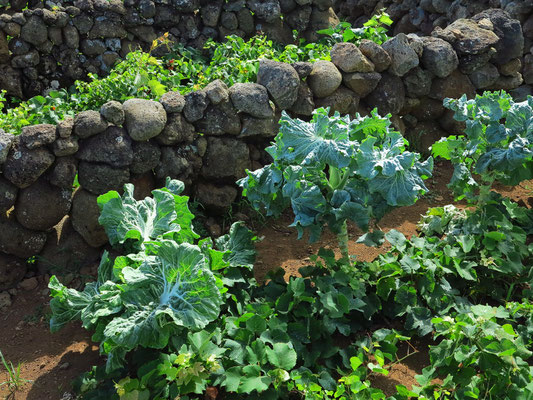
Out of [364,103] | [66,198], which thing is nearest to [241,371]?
[66,198]

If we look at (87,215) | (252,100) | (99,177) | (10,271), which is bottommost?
(10,271)

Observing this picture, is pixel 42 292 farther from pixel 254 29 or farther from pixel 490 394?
pixel 254 29

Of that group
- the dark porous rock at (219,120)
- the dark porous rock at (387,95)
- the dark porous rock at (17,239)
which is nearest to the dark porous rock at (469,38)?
the dark porous rock at (387,95)

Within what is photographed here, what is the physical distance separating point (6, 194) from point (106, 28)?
352 cm

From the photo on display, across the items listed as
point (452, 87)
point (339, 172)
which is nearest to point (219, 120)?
point (339, 172)

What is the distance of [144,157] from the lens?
13.6 feet

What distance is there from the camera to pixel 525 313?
3.28m

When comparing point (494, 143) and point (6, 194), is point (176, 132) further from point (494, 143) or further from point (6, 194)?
point (494, 143)

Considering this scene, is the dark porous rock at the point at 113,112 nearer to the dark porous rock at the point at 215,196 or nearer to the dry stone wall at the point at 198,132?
the dry stone wall at the point at 198,132

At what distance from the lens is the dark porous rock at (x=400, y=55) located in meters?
5.09

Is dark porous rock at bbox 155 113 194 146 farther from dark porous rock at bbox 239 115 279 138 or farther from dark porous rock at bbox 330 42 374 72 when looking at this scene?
dark porous rock at bbox 330 42 374 72

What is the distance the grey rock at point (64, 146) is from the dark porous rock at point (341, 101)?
202cm

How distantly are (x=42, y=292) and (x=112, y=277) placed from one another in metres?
0.97

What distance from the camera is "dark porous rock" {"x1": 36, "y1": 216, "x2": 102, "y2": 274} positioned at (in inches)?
162
